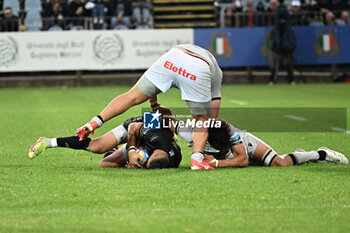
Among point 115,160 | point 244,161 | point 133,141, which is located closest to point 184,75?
point 133,141

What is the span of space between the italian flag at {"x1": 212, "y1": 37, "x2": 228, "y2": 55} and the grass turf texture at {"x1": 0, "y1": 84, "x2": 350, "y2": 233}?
48.8ft

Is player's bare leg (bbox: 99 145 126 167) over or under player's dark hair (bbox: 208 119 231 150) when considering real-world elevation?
under

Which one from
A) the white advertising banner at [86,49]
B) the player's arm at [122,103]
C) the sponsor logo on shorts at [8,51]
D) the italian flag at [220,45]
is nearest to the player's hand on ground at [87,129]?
the player's arm at [122,103]

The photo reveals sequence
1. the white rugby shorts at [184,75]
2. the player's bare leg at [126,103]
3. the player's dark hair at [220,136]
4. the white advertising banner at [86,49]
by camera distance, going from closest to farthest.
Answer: the player's dark hair at [220,136] < the white rugby shorts at [184,75] < the player's bare leg at [126,103] < the white advertising banner at [86,49]

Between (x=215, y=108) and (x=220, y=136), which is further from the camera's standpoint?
(x=215, y=108)

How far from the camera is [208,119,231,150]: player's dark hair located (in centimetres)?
863

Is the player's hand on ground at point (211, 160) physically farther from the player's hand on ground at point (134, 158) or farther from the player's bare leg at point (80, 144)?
the player's bare leg at point (80, 144)

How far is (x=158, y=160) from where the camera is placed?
8672mm

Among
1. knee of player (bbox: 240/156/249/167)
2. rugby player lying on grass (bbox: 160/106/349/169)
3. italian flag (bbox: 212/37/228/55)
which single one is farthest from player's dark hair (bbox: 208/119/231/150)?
italian flag (bbox: 212/37/228/55)

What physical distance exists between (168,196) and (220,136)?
5.92 feet

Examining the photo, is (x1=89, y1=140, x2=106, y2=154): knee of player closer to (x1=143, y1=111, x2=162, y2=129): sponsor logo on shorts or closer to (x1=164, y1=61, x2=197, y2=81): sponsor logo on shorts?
(x1=143, y1=111, x2=162, y2=129): sponsor logo on shorts

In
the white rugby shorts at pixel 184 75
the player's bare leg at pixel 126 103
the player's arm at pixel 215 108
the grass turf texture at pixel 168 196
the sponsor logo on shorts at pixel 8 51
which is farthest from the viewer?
the sponsor logo on shorts at pixel 8 51

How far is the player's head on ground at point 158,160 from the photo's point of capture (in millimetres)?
8664

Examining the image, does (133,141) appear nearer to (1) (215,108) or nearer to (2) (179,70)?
(2) (179,70)
